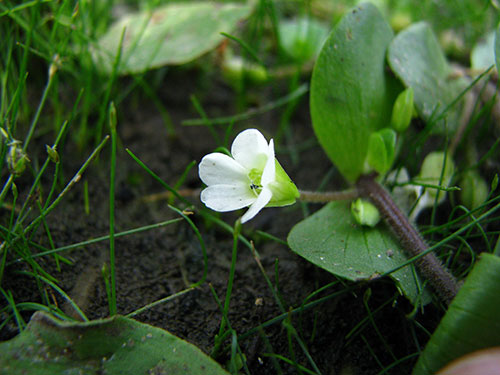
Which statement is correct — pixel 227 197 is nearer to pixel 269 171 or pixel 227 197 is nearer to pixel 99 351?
pixel 269 171

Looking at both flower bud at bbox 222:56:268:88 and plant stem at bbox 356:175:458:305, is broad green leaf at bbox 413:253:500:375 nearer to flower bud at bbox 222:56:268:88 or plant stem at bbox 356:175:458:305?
plant stem at bbox 356:175:458:305

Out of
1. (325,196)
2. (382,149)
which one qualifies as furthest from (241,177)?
(382,149)

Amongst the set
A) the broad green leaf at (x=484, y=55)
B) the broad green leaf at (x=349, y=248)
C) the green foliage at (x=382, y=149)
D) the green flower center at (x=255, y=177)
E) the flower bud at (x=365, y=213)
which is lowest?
the broad green leaf at (x=349, y=248)

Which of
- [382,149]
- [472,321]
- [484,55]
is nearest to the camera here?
[472,321]

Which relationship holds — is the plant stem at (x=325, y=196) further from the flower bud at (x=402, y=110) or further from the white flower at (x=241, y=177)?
the flower bud at (x=402, y=110)

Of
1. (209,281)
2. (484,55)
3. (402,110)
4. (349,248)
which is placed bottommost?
(209,281)

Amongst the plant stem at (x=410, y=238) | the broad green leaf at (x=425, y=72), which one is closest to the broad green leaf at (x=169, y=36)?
the broad green leaf at (x=425, y=72)

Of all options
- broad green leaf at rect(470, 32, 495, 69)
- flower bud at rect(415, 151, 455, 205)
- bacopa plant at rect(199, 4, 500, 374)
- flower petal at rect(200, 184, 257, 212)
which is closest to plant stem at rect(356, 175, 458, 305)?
bacopa plant at rect(199, 4, 500, 374)
